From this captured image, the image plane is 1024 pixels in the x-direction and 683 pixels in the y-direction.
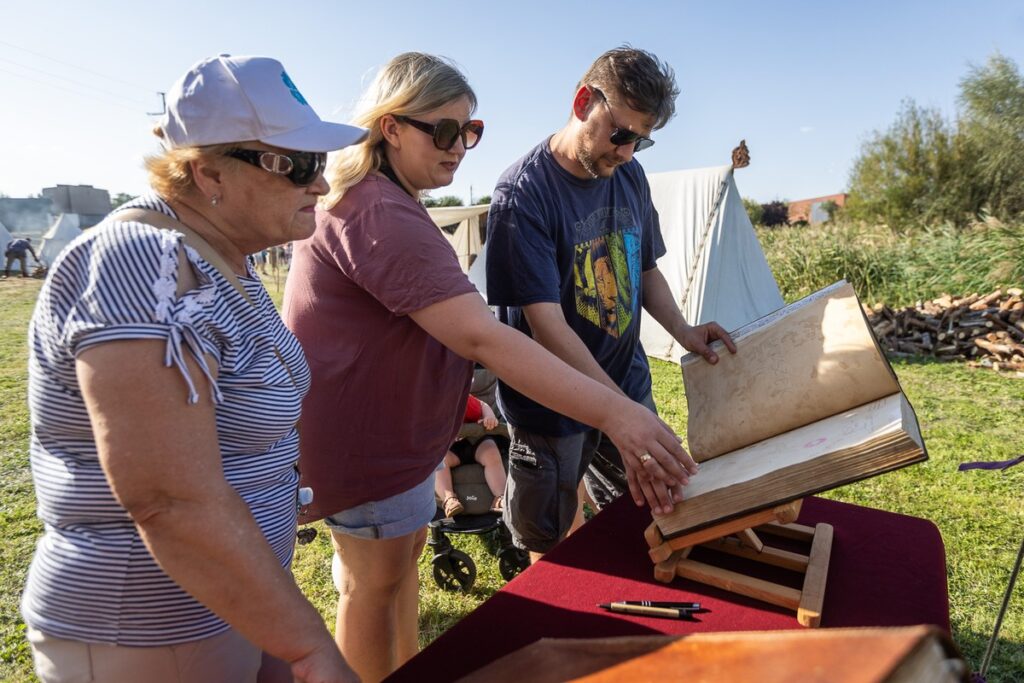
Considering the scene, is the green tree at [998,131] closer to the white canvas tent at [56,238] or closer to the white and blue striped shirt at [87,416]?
the white and blue striped shirt at [87,416]

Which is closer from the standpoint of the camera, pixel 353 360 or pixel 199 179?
pixel 199 179

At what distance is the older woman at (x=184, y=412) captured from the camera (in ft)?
2.70

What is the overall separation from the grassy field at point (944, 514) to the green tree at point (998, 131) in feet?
53.6

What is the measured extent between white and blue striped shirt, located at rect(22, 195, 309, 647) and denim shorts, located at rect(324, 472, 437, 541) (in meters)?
0.53

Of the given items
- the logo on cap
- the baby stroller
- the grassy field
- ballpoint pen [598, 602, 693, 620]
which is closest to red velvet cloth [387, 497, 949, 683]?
ballpoint pen [598, 602, 693, 620]

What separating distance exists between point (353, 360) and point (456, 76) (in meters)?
0.76

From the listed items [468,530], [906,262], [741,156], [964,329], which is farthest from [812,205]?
[468,530]

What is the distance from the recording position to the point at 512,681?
2.91 feet

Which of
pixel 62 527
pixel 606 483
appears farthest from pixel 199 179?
pixel 606 483

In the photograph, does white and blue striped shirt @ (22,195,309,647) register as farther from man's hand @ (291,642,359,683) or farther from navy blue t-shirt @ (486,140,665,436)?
navy blue t-shirt @ (486,140,665,436)

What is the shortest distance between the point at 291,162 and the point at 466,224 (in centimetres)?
945

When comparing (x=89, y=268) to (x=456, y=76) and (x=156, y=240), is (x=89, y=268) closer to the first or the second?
(x=156, y=240)

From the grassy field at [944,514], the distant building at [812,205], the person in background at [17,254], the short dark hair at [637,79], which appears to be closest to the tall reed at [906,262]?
the grassy field at [944,514]

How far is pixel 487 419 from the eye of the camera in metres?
3.89
